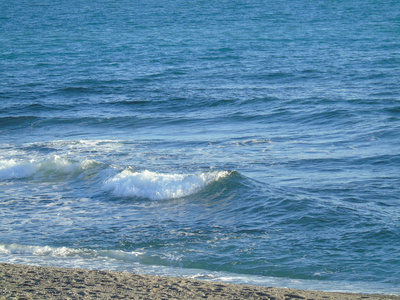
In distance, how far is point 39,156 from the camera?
14.7 metres

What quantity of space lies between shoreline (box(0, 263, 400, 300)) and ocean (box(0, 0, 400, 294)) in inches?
21.5

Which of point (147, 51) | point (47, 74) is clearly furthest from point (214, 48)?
point (47, 74)

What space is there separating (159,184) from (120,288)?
5198 millimetres

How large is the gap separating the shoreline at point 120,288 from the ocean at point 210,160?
55 centimetres

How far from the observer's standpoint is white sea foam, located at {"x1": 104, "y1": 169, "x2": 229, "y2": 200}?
35.9 ft

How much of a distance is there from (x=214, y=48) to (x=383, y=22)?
55.3 feet

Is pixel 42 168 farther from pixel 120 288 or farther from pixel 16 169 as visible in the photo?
pixel 120 288

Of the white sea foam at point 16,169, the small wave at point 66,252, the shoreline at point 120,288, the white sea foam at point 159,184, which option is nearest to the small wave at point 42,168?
the white sea foam at point 16,169

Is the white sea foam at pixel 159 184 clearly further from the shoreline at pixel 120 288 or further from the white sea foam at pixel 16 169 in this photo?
the shoreline at pixel 120 288

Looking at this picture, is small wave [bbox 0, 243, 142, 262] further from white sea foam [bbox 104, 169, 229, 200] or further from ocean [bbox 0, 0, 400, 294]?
white sea foam [bbox 104, 169, 229, 200]

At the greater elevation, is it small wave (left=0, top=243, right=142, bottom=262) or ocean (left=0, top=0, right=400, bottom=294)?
small wave (left=0, top=243, right=142, bottom=262)

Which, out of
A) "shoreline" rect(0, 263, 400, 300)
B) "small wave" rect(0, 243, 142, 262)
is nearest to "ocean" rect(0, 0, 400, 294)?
"small wave" rect(0, 243, 142, 262)

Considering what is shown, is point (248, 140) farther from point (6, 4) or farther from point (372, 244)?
point (6, 4)

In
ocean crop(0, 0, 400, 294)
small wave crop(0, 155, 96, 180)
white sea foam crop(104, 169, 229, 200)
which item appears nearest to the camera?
ocean crop(0, 0, 400, 294)
